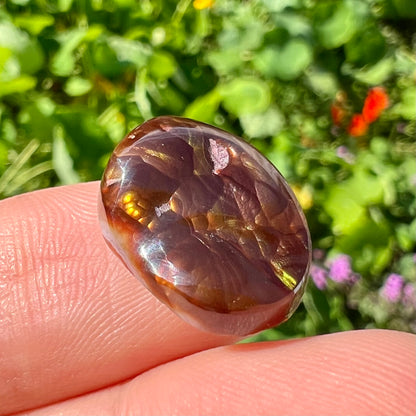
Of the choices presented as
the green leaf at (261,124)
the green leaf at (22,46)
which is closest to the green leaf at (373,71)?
the green leaf at (261,124)

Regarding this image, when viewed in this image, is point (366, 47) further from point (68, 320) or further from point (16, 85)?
point (68, 320)

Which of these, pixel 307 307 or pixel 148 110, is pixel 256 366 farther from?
pixel 148 110

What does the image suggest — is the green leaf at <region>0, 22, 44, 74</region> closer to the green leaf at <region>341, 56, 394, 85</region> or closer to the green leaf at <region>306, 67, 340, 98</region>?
the green leaf at <region>306, 67, 340, 98</region>

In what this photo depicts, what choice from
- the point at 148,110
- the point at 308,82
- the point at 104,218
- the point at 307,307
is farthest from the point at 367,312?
the point at 104,218

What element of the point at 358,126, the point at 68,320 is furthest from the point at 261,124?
the point at 68,320

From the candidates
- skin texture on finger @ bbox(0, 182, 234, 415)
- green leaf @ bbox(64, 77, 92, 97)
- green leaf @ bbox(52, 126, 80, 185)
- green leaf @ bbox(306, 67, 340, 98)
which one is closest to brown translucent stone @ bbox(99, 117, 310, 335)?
skin texture on finger @ bbox(0, 182, 234, 415)
